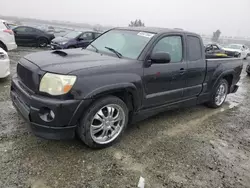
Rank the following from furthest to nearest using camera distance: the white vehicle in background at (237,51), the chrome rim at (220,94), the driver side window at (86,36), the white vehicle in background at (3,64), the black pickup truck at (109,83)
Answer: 1. the white vehicle in background at (237,51)
2. the driver side window at (86,36)
3. the white vehicle in background at (3,64)
4. the chrome rim at (220,94)
5. the black pickup truck at (109,83)

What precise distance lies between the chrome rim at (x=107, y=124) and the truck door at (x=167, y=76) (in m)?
0.52

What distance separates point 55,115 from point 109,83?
2.59 ft

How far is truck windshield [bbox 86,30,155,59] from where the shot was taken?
3541 mm

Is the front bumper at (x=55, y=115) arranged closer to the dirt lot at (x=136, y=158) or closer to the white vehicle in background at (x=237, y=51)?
the dirt lot at (x=136, y=158)

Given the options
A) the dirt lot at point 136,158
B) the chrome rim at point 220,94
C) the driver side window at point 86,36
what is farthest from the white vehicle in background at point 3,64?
the driver side window at point 86,36

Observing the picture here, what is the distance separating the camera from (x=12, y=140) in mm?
3199

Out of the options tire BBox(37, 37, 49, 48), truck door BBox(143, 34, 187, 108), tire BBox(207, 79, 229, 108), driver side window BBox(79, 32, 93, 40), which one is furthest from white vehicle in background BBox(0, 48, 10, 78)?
tire BBox(37, 37, 49, 48)

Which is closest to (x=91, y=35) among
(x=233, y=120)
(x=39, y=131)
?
(x=233, y=120)

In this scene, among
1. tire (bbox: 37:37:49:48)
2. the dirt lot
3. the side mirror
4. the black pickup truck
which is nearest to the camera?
the dirt lot

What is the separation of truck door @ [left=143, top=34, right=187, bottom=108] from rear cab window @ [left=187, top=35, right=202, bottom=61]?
19 cm

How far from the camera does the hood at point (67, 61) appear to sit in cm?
279

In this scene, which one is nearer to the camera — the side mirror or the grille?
the grille

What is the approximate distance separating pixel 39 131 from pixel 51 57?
1089 millimetres

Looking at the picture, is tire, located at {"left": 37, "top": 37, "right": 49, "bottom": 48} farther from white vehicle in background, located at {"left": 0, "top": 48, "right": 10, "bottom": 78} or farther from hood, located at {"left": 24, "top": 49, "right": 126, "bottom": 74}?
hood, located at {"left": 24, "top": 49, "right": 126, "bottom": 74}
